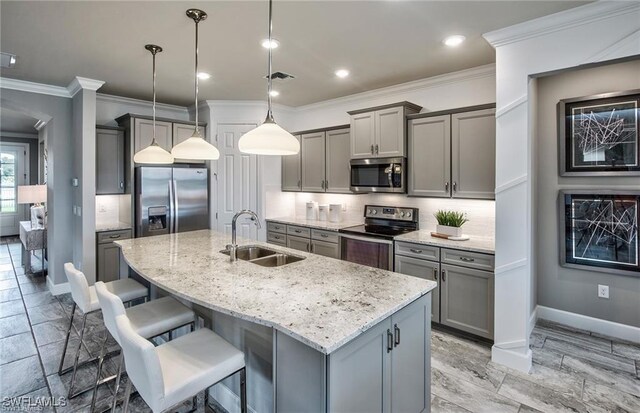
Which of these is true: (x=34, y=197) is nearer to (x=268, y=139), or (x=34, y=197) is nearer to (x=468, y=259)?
(x=268, y=139)

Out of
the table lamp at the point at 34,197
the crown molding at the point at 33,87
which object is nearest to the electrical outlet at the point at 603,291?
the crown molding at the point at 33,87

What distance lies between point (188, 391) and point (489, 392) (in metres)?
2.07

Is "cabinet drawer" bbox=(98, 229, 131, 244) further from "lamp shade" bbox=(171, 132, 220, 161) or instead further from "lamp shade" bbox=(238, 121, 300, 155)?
"lamp shade" bbox=(238, 121, 300, 155)

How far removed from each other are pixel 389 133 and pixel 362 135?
0.37 m

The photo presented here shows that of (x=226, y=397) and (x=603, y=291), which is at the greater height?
(x=603, y=291)

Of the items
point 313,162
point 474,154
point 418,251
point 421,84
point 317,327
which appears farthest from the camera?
point 313,162

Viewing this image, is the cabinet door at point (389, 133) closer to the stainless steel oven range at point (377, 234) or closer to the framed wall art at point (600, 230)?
the stainless steel oven range at point (377, 234)

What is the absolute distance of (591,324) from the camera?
331 cm

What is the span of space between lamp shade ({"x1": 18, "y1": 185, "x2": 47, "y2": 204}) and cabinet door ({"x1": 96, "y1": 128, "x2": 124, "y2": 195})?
2.28 m

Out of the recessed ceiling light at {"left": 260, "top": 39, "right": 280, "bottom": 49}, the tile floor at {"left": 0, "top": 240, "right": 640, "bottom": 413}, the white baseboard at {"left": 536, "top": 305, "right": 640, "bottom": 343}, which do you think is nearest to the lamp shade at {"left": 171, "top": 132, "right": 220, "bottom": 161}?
the recessed ceiling light at {"left": 260, "top": 39, "right": 280, "bottom": 49}

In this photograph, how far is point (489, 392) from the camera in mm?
2385

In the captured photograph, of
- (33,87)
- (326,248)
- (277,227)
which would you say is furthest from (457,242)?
(33,87)

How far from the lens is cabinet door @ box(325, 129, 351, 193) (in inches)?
176

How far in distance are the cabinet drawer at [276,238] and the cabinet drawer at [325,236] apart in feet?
1.90
